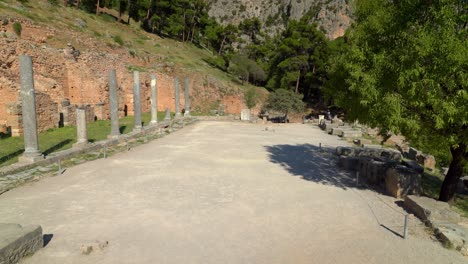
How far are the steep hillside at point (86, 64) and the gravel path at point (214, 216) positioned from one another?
10773 mm

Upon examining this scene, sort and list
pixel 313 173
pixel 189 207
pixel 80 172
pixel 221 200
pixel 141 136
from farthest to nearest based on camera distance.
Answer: pixel 141 136 < pixel 313 173 < pixel 80 172 < pixel 221 200 < pixel 189 207

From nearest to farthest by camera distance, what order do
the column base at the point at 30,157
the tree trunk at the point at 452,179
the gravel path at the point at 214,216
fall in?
the gravel path at the point at 214,216, the tree trunk at the point at 452,179, the column base at the point at 30,157

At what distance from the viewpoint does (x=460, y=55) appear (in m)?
6.75

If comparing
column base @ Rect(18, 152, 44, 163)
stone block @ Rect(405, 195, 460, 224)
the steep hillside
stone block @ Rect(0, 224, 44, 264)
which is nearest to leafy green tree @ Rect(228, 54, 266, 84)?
the steep hillside

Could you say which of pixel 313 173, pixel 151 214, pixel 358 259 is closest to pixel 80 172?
pixel 151 214

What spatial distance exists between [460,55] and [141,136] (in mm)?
16595

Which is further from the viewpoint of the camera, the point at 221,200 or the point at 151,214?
the point at 221,200

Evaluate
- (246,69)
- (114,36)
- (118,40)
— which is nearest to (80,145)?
(118,40)

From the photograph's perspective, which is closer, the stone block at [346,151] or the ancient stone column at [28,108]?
the ancient stone column at [28,108]

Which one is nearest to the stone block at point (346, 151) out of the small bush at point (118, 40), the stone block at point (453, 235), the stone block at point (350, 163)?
the stone block at point (350, 163)

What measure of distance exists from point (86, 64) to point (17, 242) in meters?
29.1

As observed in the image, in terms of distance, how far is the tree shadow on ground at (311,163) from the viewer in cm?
1134

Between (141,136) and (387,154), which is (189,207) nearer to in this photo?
(387,154)

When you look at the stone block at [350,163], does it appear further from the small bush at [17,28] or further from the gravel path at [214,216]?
the small bush at [17,28]
